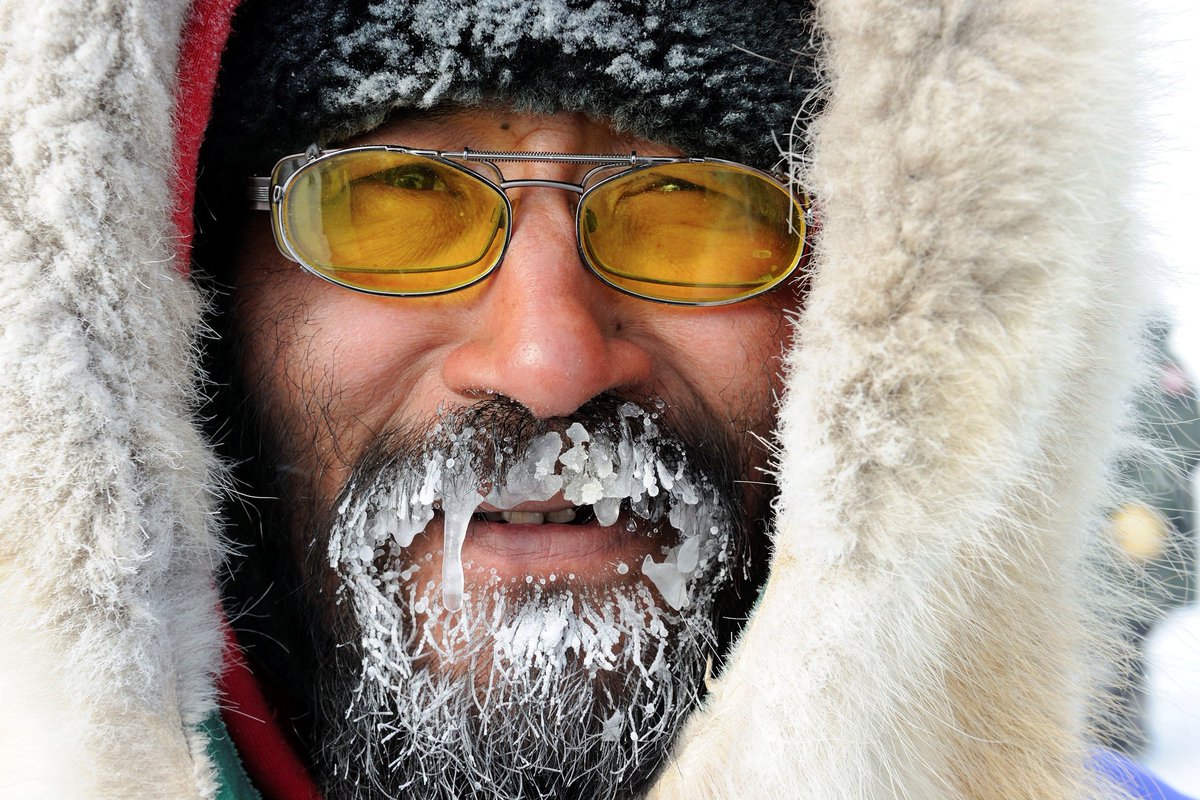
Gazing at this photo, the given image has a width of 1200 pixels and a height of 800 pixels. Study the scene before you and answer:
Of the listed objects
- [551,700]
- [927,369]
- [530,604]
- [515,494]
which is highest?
[927,369]

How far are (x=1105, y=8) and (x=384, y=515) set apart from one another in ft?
3.70

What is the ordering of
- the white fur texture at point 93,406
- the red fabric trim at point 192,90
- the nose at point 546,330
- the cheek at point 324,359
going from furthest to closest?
the cheek at point 324,359 → the nose at point 546,330 → the red fabric trim at point 192,90 → the white fur texture at point 93,406

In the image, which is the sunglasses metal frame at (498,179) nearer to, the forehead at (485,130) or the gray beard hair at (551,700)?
the forehead at (485,130)

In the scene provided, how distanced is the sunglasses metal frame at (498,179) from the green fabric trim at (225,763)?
2.06ft

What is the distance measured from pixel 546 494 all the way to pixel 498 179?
1.53ft

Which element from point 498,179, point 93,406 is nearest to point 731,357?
point 498,179

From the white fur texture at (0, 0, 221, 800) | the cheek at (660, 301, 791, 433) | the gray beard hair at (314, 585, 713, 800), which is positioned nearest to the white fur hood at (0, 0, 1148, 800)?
the white fur texture at (0, 0, 221, 800)

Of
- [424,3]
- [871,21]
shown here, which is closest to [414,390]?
[424,3]

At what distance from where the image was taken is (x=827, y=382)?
3.34 ft

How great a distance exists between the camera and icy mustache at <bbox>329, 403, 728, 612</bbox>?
4.11ft

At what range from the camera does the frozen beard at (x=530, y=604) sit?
1247 millimetres

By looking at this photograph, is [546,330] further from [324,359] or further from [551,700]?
[551,700]

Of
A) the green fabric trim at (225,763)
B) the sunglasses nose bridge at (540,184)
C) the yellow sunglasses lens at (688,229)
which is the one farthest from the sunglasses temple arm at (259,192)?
the green fabric trim at (225,763)

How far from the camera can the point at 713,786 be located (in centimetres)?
113
